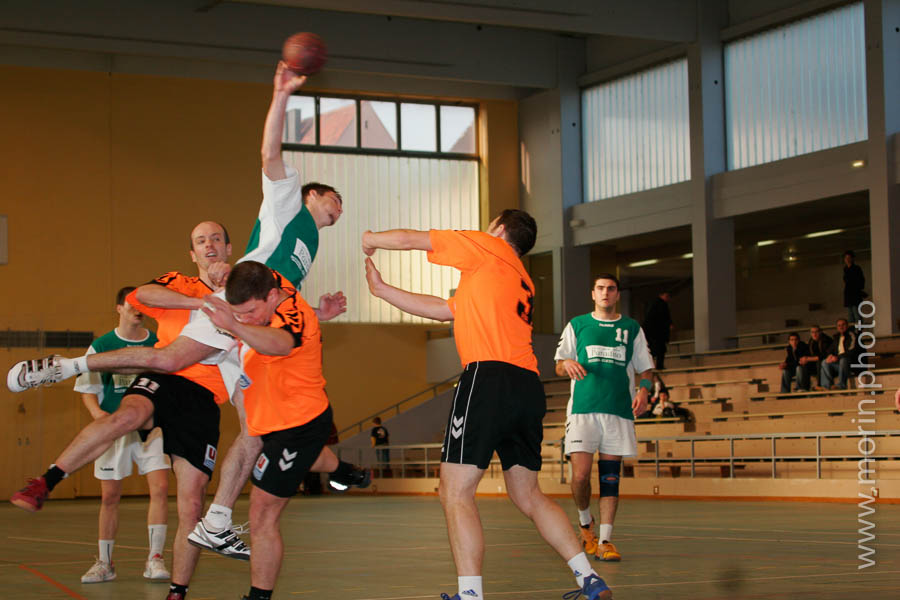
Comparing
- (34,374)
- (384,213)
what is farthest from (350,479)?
(384,213)

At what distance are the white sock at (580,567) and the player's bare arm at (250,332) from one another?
157cm

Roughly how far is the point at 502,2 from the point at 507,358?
1813 cm

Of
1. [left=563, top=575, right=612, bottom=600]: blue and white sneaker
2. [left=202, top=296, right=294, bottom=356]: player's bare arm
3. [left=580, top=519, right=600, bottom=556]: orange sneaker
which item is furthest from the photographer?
[left=580, top=519, right=600, bottom=556]: orange sneaker

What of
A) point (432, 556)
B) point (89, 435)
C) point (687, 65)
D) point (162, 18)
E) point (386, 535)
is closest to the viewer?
point (89, 435)

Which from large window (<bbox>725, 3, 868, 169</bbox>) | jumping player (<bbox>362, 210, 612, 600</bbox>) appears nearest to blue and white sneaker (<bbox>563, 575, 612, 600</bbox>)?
jumping player (<bbox>362, 210, 612, 600</bbox>)

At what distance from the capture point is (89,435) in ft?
18.3

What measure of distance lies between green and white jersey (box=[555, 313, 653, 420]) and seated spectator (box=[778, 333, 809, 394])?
39.1 feet

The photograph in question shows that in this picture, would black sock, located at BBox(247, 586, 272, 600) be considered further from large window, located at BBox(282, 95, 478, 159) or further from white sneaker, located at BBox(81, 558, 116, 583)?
large window, located at BBox(282, 95, 478, 159)

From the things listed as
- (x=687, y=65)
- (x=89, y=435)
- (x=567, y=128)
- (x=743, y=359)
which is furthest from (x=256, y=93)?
(x=89, y=435)

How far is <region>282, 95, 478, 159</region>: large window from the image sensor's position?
29.4 metres

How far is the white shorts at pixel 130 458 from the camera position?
7254 millimetres

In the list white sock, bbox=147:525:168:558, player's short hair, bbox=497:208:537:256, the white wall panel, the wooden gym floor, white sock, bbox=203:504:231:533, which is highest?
the white wall panel

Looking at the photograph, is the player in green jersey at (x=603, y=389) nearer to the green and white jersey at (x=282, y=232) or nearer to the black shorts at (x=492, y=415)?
the green and white jersey at (x=282, y=232)

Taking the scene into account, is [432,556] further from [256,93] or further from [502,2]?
[256,93]
